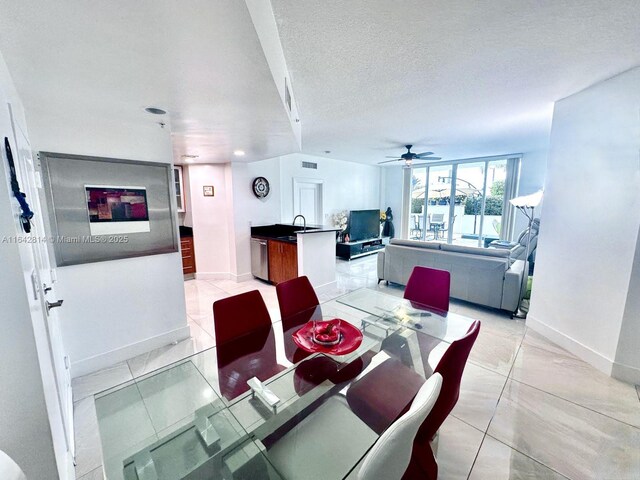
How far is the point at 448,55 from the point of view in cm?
188

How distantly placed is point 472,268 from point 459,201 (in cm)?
435

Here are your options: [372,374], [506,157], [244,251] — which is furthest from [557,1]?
[506,157]

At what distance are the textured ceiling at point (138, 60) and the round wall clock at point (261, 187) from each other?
2631 mm

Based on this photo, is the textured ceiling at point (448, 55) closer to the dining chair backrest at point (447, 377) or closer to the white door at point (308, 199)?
the dining chair backrest at point (447, 377)

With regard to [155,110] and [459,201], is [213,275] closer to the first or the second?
[155,110]

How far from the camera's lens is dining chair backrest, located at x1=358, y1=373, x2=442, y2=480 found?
74cm

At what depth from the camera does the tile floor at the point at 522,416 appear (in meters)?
1.51

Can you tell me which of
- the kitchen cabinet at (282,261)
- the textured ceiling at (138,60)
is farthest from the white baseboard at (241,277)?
the textured ceiling at (138,60)

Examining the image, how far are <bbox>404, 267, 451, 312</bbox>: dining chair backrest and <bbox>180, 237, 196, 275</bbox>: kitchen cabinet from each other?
159 inches

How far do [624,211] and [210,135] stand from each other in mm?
3861

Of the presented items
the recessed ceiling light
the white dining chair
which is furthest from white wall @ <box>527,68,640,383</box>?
the recessed ceiling light

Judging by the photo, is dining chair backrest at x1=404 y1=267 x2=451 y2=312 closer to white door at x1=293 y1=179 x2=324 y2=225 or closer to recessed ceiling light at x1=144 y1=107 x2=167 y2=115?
recessed ceiling light at x1=144 y1=107 x2=167 y2=115

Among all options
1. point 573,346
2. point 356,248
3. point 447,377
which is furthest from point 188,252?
point 573,346

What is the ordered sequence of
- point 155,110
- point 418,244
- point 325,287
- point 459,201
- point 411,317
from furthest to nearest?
point 459,201, point 325,287, point 418,244, point 411,317, point 155,110
